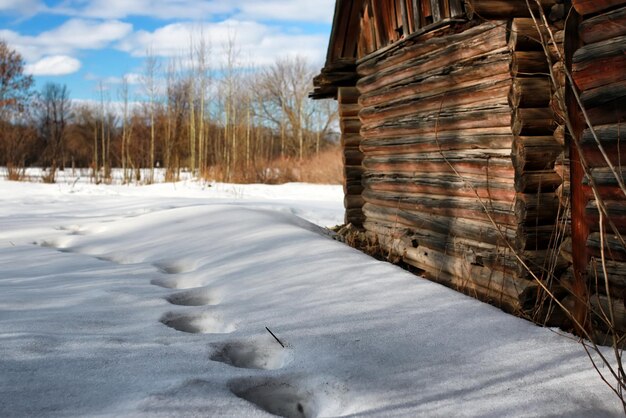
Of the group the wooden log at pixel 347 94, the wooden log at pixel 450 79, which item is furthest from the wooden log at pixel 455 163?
the wooden log at pixel 347 94

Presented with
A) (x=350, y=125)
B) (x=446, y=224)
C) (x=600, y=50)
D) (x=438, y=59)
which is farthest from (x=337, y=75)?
(x=600, y=50)

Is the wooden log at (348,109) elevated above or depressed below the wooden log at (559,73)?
above

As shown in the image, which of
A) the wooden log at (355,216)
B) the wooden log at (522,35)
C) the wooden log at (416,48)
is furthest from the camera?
the wooden log at (355,216)

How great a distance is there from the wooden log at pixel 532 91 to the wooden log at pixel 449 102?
0.17 meters

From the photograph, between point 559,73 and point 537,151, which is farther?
A: point 537,151

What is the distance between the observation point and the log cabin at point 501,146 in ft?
11.3

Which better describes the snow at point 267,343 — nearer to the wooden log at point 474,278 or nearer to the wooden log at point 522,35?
the wooden log at point 474,278

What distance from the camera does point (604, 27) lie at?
3408 millimetres

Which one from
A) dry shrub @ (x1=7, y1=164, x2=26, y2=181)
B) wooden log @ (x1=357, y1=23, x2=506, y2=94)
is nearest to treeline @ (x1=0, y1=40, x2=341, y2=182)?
dry shrub @ (x1=7, y1=164, x2=26, y2=181)

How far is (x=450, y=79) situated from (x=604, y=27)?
6.87 ft

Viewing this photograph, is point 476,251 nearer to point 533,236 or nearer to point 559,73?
point 533,236

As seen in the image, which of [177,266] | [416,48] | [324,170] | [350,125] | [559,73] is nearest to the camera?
[559,73]

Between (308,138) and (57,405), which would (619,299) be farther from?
(308,138)

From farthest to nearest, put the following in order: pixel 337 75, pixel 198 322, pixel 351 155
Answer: pixel 351 155 < pixel 337 75 < pixel 198 322
